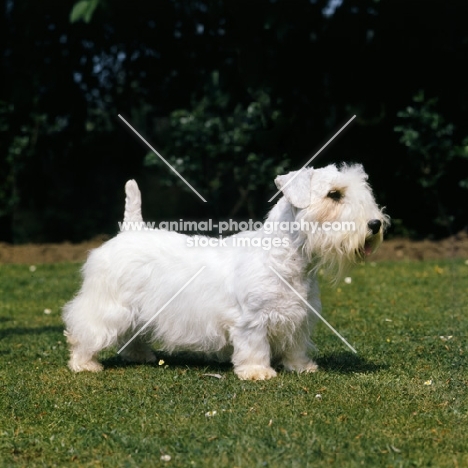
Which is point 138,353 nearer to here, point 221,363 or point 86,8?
point 221,363

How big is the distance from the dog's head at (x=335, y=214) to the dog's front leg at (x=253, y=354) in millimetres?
690

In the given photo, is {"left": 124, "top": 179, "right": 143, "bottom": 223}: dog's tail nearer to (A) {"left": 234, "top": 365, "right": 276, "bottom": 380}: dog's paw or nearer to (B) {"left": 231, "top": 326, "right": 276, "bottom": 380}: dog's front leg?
(B) {"left": 231, "top": 326, "right": 276, "bottom": 380}: dog's front leg

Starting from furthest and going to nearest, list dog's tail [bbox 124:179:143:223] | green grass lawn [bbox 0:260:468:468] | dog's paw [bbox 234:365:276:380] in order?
dog's tail [bbox 124:179:143:223]
dog's paw [bbox 234:365:276:380]
green grass lawn [bbox 0:260:468:468]

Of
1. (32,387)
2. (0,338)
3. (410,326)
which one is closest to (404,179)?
(410,326)

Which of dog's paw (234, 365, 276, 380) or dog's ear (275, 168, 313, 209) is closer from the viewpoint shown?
dog's ear (275, 168, 313, 209)

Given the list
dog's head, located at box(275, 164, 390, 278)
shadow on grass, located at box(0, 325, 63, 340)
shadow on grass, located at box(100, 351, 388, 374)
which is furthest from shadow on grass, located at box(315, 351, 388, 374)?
shadow on grass, located at box(0, 325, 63, 340)

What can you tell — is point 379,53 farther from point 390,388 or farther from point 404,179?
point 390,388

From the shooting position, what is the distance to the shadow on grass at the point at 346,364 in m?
6.14

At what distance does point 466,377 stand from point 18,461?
316cm

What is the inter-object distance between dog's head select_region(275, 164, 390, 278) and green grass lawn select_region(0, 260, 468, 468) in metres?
0.93

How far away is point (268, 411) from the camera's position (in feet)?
16.2

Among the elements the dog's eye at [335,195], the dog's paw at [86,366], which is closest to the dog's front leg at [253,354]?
the dog's eye at [335,195]

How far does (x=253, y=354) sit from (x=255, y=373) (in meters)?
0.14

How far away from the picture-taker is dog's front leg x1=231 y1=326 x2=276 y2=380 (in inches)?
229
